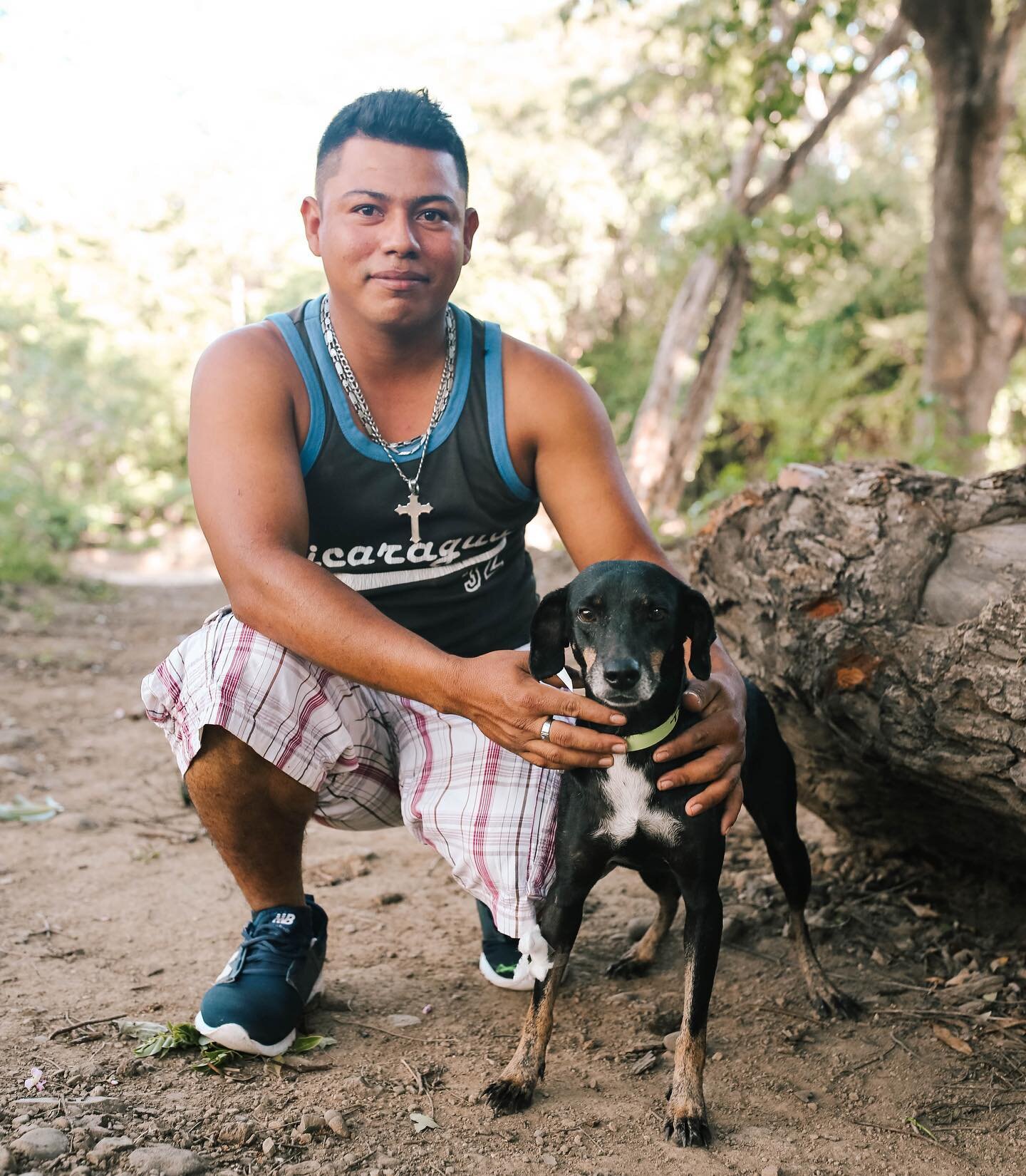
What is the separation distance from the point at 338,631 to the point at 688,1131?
129cm

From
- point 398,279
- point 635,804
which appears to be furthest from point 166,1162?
point 398,279

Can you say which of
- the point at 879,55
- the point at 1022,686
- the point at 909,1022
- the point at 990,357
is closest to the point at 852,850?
the point at 909,1022

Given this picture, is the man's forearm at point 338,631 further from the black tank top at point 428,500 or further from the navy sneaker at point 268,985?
the navy sneaker at point 268,985

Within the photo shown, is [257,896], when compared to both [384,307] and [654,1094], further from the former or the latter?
[384,307]

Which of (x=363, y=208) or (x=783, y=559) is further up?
(x=363, y=208)

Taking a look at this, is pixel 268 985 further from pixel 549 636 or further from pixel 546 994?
pixel 549 636

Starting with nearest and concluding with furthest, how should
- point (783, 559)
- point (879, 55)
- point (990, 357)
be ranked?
point (783, 559), point (990, 357), point (879, 55)

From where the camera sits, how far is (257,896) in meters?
2.73

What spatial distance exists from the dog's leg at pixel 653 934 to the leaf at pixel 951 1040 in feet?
2.47

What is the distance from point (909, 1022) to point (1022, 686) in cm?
97

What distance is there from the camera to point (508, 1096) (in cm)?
228

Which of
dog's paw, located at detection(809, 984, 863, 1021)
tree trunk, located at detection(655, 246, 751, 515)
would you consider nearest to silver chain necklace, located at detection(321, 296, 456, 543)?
dog's paw, located at detection(809, 984, 863, 1021)

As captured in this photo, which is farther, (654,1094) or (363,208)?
(363,208)

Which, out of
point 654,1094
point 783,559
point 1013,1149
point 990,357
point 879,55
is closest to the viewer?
point 1013,1149
